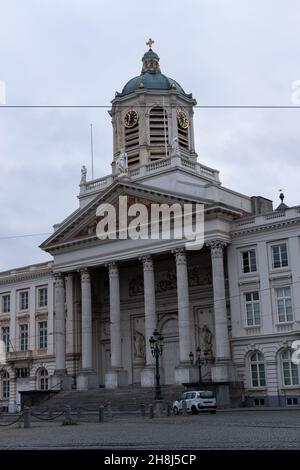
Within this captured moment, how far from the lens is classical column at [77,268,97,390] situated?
5000cm

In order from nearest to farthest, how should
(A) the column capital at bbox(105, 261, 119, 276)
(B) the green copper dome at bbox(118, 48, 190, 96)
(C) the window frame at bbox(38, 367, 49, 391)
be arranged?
(A) the column capital at bbox(105, 261, 119, 276)
(C) the window frame at bbox(38, 367, 49, 391)
(B) the green copper dome at bbox(118, 48, 190, 96)

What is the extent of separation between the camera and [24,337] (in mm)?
60156

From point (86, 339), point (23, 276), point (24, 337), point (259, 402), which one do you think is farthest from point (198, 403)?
point (23, 276)

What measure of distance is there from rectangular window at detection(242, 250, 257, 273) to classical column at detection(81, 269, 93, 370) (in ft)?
39.2

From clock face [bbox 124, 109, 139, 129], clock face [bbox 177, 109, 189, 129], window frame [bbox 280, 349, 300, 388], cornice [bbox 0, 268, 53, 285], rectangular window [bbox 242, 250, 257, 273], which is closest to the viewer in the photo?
window frame [bbox 280, 349, 300, 388]

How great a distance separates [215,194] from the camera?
46.3m

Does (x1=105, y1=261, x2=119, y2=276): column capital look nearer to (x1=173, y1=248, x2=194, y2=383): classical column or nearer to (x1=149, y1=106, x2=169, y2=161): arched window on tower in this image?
(x1=173, y1=248, x2=194, y2=383): classical column

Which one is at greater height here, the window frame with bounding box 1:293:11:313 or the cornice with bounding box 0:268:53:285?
the cornice with bounding box 0:268:53:285

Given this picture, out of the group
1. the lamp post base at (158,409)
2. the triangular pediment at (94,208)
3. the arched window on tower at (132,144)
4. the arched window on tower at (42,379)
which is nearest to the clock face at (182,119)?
the arched window on tower at (132,144)

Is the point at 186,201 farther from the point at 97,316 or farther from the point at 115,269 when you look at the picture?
the point at 97,316

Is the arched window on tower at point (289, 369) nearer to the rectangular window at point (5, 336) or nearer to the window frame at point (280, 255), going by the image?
the window frame at point (280, 255)

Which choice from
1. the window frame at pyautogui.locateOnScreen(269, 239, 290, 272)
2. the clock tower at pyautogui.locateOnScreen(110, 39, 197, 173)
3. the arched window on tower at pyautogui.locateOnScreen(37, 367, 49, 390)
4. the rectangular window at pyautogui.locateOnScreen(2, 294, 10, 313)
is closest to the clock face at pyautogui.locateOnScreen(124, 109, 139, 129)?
the clock tower at pyautogui.locateOnScreen(110, 39, 197, 173)
